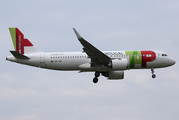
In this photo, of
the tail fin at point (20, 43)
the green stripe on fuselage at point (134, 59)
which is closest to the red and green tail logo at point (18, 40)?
the tail fin at point (20, 43)

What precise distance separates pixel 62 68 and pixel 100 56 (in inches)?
235

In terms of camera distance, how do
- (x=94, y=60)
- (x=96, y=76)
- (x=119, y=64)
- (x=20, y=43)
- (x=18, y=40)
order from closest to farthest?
(x=119, y=64) < (x=94, y=60) < (x=96, y=76) < (x=20, y=43) < (x=18, y=40)

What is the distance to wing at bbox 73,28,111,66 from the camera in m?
47.4

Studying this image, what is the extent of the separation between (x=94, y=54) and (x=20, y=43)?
1247 cm

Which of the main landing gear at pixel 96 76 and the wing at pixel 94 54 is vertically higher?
the wing at pixel 94 54

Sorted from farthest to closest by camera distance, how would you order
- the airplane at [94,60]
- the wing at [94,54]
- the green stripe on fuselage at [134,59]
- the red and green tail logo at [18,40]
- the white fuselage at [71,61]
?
1. the red and green tail logo at [18,40]
2. the white fuselage at [71,61]
3. the green stripe on fuselage at [134,59]
4. the airplane at [94,60]
5. the wing at [94,54]

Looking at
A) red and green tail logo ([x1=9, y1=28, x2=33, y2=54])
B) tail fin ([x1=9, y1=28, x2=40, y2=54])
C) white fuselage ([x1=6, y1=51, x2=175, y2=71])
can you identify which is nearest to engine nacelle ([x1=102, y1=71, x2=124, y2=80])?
white fuselage ([x1=6, y1=51, x2=175, y2=71])

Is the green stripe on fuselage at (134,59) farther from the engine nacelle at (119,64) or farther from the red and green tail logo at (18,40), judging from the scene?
the red and green tail logo at (18,40)

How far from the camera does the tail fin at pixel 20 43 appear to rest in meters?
54.3

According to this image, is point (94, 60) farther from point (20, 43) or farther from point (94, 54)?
point (20, 43)

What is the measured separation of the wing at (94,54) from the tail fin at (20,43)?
9.28m

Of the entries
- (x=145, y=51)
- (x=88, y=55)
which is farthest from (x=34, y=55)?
(x=145, y=51)

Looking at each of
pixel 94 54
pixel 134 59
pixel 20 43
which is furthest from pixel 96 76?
pixel 20 43

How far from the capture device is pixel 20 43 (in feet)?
181
